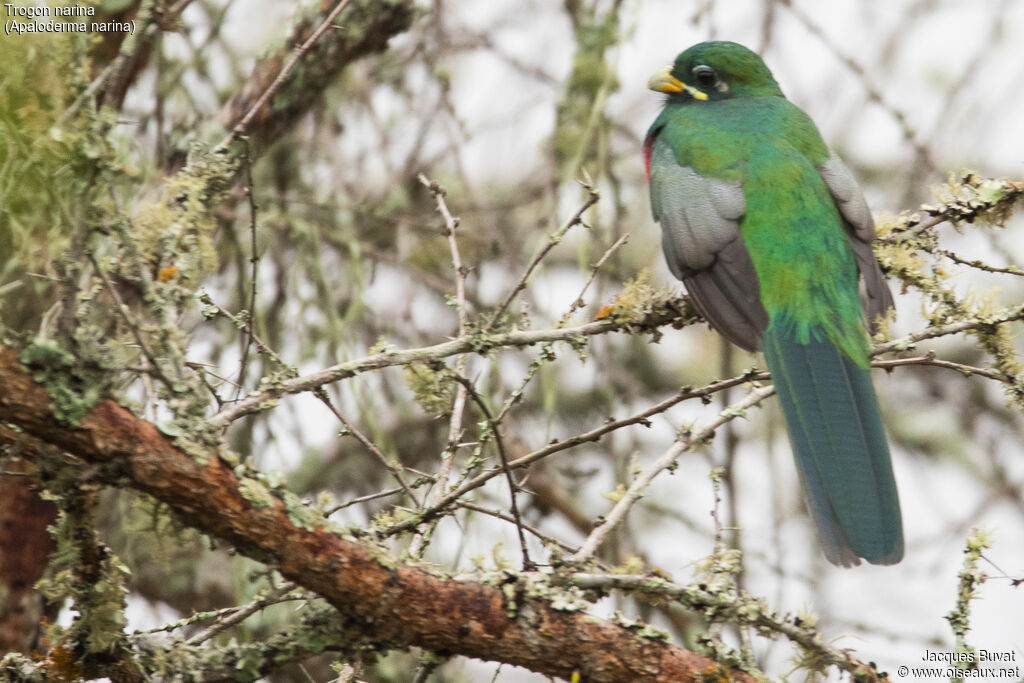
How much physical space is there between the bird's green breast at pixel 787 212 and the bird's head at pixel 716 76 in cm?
37

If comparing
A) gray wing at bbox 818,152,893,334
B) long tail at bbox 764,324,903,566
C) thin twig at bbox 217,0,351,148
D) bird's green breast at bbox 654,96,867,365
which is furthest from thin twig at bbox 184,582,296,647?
gray wing at bbox 818,152,893,334

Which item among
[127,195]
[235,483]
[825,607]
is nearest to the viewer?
[235,483]

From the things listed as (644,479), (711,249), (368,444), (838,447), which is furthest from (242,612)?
(711,249)

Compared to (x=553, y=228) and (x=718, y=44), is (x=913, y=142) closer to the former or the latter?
(x=718, y=44)

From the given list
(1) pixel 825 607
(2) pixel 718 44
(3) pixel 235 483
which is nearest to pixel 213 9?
(2) pixel 718 44

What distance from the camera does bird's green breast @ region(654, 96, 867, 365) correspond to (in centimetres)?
344

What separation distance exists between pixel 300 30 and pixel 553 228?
1.19 metres

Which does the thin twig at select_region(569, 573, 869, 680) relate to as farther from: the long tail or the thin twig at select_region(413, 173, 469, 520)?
the long tail

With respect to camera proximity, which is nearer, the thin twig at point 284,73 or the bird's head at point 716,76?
the thin twig at point 284,73

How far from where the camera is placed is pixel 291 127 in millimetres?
4332

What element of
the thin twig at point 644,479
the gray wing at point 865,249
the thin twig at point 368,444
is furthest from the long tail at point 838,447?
the thin twig at point 368,444

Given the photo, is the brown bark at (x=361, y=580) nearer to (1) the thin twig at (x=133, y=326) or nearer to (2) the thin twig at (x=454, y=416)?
(1) the thin twig at (x=133, y=326)

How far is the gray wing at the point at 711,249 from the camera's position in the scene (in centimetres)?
338

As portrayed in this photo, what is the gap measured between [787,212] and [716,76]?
43.3 inches
